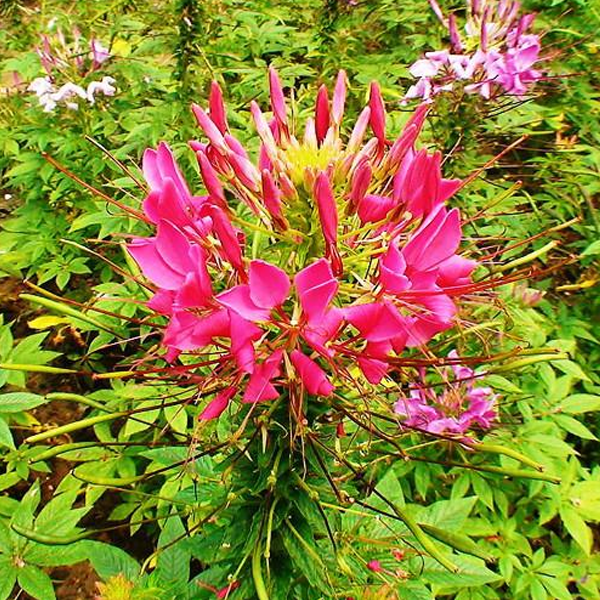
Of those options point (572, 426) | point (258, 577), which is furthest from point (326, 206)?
point (572, 426)

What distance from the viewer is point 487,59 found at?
1.89m

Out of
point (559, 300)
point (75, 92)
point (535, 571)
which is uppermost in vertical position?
point (75, 92)

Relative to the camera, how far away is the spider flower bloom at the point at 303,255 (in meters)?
0.85

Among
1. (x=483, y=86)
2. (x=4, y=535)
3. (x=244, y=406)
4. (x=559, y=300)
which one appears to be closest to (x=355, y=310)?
(x=244, y=406)

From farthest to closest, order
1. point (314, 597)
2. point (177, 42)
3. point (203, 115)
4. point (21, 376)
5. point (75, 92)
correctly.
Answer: point (75, 92)
point (177, 42)
point (21, 376)
point (314, 597)
point (203, 115)

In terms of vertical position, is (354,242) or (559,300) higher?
(354,242)

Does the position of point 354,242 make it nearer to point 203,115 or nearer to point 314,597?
point 203,115

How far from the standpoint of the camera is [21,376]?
185 centimetres

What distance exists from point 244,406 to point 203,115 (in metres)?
0.50

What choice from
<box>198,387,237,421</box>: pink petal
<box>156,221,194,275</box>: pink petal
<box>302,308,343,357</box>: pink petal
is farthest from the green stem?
<box>156,221,194,275</box>: pink petal

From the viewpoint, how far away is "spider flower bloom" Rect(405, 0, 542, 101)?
188 cm

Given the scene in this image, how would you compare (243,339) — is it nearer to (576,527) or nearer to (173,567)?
(173,567)

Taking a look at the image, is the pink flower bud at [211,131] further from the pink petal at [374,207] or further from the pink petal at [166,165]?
the pink petal at [374,207]

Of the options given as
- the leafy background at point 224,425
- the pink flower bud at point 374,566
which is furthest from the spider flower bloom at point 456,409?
the pink flower bud at point 374,566
